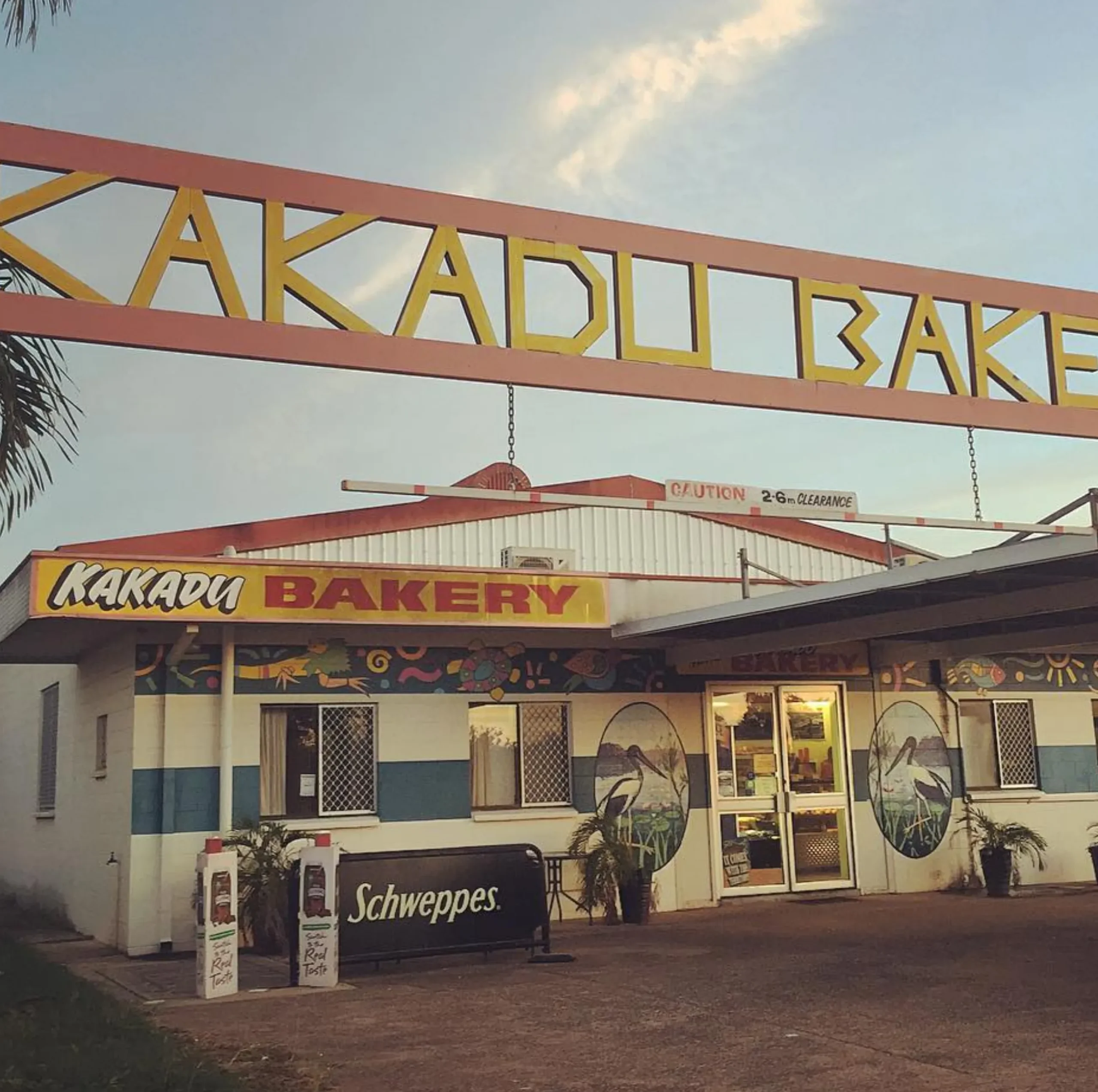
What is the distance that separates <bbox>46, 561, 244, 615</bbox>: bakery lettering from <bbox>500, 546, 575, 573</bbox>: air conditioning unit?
3416 mm

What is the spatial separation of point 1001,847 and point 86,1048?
12058 mm

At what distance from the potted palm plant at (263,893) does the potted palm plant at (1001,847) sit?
8.62m

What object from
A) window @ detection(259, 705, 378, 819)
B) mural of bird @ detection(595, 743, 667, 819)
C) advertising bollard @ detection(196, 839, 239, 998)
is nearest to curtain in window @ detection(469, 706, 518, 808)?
mural of bird @ detection(595, 743, 667, 819)

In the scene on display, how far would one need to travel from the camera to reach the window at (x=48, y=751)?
A: 1873cm

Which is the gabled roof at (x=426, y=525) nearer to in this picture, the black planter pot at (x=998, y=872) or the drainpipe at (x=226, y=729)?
the drainpipe at (x=226, y=729)

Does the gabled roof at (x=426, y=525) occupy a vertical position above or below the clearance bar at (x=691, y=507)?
above

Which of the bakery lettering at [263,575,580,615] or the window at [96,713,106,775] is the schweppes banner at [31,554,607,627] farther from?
the window at [96,713,106,775]

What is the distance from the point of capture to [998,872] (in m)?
16.5

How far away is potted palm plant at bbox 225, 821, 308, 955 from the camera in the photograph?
42.3 ft

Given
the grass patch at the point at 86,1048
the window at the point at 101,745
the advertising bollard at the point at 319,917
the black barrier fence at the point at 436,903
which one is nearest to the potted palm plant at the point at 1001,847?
the black barrier fence at the point at 436,903

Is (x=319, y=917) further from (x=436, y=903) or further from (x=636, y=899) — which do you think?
(x=636, y=899)

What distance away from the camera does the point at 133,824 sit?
13.6m

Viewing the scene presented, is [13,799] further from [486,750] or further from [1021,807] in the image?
[1021,807]

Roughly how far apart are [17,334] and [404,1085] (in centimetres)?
442
